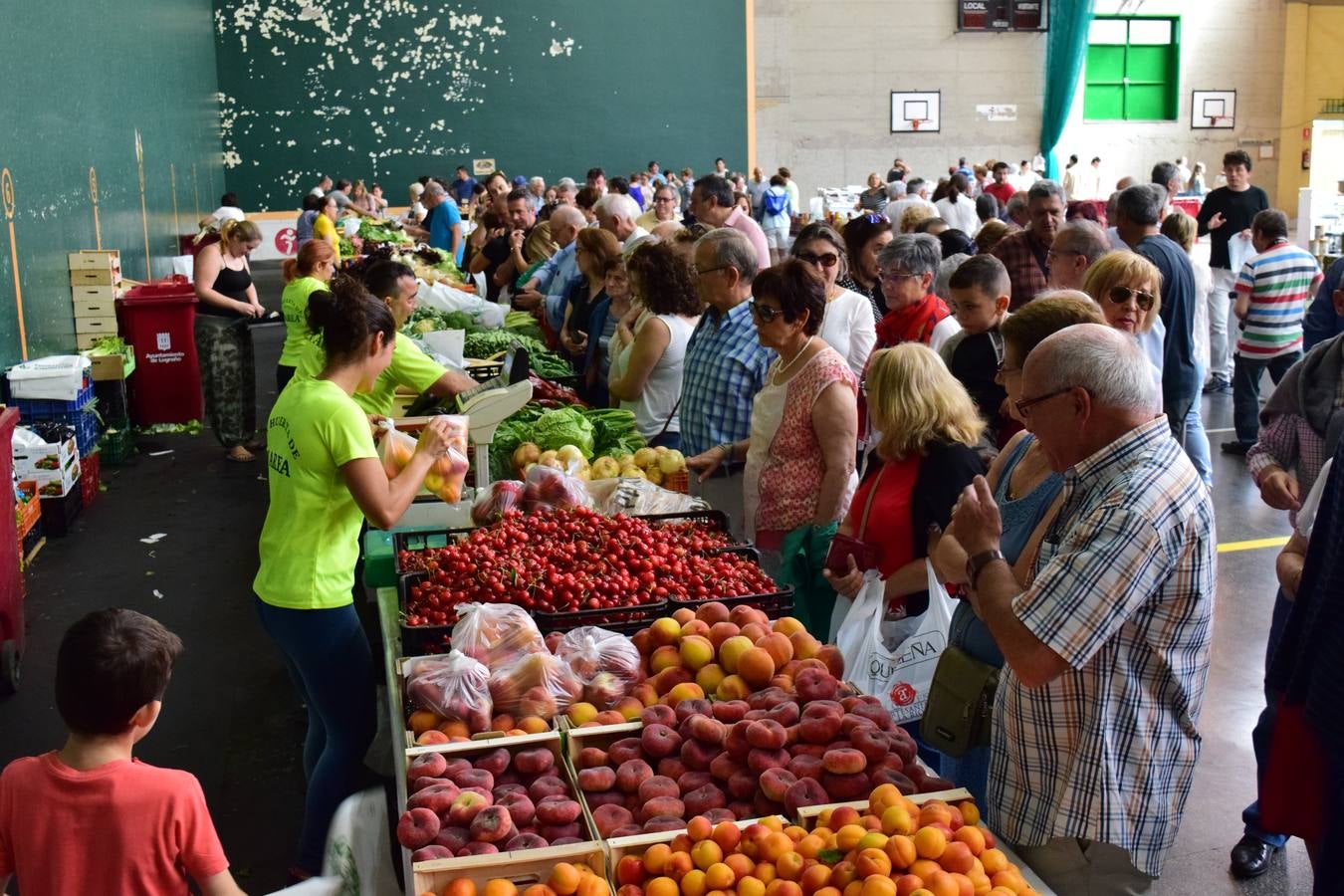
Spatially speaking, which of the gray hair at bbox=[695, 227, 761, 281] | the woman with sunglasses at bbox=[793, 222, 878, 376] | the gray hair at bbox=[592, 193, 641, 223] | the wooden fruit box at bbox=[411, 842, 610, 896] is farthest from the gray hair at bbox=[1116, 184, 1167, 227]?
the wooden fruit box at bbox=[411, 842, 610, 896]

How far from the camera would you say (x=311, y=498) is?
11.4 ft

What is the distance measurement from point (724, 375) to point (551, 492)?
2.72ft

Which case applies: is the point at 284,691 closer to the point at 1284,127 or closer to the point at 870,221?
the point at 870,221

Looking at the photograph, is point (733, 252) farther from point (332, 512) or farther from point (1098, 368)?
point (1098, 368)

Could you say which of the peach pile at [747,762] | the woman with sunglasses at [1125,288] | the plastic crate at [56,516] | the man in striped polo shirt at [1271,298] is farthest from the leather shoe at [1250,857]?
the plastic crate at [56,516]

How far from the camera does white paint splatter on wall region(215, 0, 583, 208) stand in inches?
944

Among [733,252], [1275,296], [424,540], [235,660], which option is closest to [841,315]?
[733,252]

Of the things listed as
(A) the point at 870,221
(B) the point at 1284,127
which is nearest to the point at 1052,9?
(B) the point at 1284,127

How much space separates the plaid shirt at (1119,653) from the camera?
7.56ft

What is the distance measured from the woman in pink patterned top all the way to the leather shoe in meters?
1.42

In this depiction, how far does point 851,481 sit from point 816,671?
129 cm

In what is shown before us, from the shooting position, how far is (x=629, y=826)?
8.36ft

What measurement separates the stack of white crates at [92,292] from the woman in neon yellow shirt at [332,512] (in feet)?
23.8

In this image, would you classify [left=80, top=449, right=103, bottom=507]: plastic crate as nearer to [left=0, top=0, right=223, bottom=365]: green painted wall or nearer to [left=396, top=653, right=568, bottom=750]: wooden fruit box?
[left=0, top=0, right=223, bottom=365]: green painted wall
